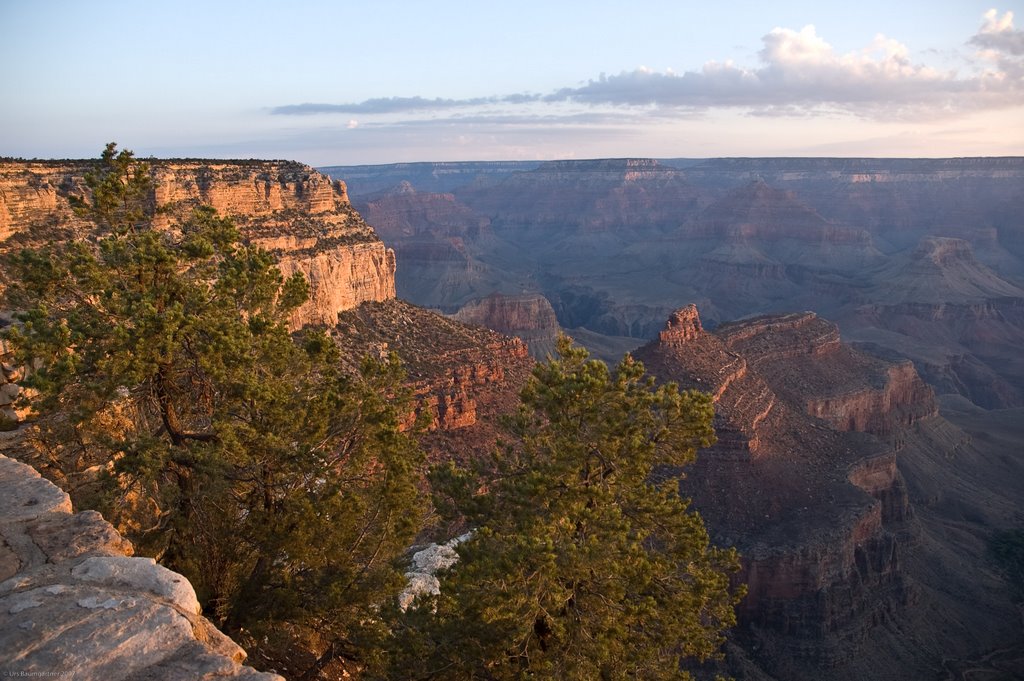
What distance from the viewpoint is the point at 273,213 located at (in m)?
53.1

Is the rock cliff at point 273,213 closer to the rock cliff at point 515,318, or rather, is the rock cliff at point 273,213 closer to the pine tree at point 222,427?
the pine tree at point 222,427

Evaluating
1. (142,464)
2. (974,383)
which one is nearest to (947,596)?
(142,464)

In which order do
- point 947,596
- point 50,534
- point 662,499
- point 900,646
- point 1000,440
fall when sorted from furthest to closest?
point 1000,440
point 947,596
point 900,646
point 662,499
point 50,534

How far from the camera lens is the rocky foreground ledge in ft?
28.5

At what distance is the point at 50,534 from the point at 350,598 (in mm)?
5968

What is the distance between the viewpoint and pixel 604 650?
1290 centimetres

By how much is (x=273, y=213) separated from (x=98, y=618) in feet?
155

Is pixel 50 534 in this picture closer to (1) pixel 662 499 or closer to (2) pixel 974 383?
(1) pixel 662 499

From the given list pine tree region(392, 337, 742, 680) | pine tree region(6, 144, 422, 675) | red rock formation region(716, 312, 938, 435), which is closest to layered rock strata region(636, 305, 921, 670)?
red rock formation region(716, 312, 938, 435)

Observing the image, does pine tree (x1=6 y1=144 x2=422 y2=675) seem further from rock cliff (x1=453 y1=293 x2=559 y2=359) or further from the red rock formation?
rock cliff (x1=453 y1=293 x2=559 y2=359)

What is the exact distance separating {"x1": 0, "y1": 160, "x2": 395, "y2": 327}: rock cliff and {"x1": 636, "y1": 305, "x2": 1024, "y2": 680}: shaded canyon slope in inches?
1003

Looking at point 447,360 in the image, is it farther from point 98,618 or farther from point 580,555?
point 98,618

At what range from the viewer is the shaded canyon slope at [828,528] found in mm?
45719

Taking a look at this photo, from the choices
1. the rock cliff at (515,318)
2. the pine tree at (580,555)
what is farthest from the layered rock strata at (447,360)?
the rock cliff at (515,318)
